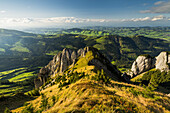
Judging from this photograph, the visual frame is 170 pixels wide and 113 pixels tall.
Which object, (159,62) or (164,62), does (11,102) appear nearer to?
(159,62)

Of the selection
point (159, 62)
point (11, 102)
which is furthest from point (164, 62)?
point (11, 102)

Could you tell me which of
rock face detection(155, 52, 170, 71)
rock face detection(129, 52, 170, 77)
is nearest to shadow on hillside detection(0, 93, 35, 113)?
rock face detection(129, 52, 170, 77)

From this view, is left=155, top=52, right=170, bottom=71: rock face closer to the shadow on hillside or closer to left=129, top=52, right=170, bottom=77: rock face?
left=129, top=52, right=170, bottom=77: rock face

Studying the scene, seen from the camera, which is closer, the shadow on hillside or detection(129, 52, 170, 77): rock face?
the shadow on hillside

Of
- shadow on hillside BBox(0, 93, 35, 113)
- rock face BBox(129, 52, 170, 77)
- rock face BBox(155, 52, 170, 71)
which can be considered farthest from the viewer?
rock face BBox(129, 52, 170, 77)

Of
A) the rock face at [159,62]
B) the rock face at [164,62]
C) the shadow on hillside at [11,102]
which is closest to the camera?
the shadow on hillside at [11,102]

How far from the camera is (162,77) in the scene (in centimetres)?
17125

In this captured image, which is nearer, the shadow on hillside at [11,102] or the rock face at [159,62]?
the shadow on hillside at [11,102]

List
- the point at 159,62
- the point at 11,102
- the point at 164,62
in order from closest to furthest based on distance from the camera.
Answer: the point at 11,102, the point at 164,62, the point at 159,62

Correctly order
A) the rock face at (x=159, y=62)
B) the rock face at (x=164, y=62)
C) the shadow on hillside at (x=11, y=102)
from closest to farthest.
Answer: the shadow on hillside at (x=11, y=102), the rock face at (x=164, y=62), the rock face at (x=159, y=62)

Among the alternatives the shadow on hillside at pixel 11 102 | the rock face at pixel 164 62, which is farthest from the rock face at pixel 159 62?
the shadow on hillside at pixel 11 102

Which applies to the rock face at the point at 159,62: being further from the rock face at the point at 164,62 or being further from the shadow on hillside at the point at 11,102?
the shadow on hillside at the point at 11,102

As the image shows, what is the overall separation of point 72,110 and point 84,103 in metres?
4.12

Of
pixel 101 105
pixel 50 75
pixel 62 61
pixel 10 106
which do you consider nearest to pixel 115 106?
pixel 101 105
